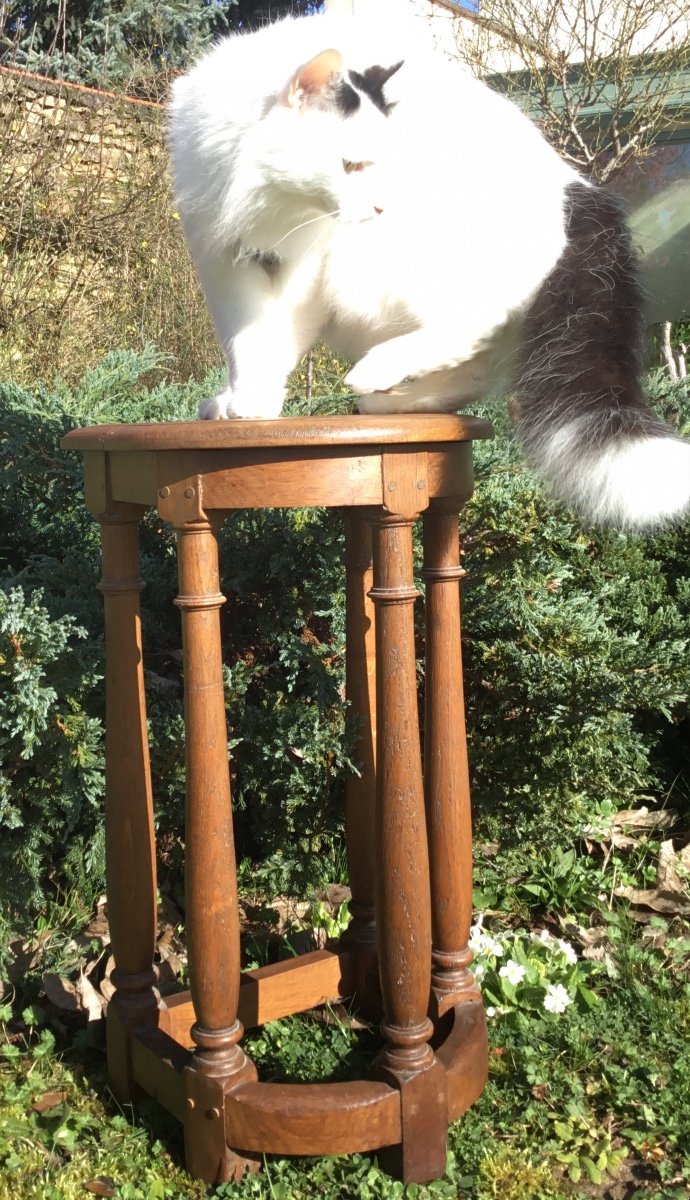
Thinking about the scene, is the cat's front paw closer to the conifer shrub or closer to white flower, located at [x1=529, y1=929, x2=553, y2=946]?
the conifer shrub

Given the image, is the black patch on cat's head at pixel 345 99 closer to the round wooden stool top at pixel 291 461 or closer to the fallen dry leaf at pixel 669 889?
the round wooden stool top at pixel 291 461

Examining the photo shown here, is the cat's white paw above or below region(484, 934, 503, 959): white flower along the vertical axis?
above

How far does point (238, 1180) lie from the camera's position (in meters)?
1.40

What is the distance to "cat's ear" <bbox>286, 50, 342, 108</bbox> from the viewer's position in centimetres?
125

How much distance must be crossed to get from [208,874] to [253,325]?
0.79 meters

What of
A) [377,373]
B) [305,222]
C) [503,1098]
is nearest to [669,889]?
[503,1098]

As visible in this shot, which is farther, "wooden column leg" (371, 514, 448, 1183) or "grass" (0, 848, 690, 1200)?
"grass" (0, 848, 690, 1200)

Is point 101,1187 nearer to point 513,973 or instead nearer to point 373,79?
point 513,973

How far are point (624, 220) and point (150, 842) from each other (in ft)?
3.99

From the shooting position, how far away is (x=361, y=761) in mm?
1776

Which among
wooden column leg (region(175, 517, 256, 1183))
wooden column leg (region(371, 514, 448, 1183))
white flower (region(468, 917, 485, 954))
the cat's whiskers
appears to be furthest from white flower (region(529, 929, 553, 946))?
the cat's whiskers

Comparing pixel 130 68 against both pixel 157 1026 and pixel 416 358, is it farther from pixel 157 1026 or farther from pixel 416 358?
pixel 157 1026

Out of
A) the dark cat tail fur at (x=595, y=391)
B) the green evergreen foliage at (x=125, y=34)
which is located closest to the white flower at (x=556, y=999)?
the dark cat tail fur at (x=595, y=391)

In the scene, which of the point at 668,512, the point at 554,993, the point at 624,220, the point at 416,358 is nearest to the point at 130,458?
the point at 416,358
